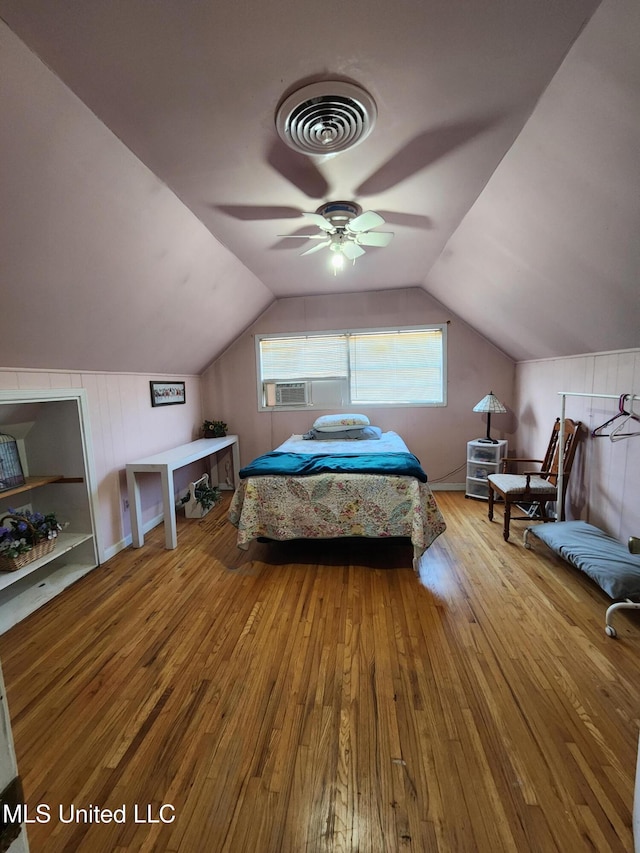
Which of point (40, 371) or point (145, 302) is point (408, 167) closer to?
point (145, 302)

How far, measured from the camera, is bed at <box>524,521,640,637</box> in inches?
78.7

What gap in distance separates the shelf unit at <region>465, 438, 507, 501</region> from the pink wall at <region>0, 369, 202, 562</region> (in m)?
3.47

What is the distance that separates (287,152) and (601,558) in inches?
116

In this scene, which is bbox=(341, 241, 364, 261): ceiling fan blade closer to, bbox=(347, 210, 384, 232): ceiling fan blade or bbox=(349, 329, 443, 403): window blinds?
bbox=(347, 210, 384, 232): ceiling fan blade

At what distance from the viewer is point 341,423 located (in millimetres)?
4035

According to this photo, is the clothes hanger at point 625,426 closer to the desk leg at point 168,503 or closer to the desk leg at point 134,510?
the desk leg at point 168,503

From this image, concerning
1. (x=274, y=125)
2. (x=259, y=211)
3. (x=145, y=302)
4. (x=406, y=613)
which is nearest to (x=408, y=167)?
(x=274, y=125)

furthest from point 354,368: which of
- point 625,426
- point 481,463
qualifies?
point 625,426

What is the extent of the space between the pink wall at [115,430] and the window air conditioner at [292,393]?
1430 millimetres

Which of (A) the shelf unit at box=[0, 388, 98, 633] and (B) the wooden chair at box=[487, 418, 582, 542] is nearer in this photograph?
(A) the shelf unit at box=[0, 388, 98, 633]

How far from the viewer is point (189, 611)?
7.26 feet

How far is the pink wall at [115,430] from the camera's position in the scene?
2.59 m

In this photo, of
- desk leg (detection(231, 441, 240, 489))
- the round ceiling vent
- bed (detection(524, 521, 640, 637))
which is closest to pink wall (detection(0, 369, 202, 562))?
desk leg (detection(231, 441, 240, 489))

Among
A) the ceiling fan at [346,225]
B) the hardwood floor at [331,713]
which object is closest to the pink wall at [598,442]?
the hardwood floor at [331,713]
